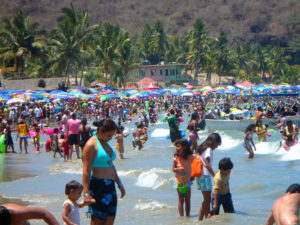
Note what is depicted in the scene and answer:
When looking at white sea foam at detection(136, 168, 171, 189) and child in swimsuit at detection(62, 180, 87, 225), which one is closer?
child in swimsuit at detection(62, 180, 87, 225)

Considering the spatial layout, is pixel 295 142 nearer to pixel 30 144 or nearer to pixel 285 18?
pixel 30 144

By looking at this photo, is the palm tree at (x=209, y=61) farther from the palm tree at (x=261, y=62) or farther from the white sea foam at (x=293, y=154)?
the white sea foam at (x=293, y=154)

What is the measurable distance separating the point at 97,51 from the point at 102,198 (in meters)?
51.9

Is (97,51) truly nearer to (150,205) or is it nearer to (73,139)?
(73,139)

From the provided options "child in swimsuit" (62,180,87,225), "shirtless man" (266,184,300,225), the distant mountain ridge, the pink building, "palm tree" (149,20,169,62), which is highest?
the distant mountain ridge

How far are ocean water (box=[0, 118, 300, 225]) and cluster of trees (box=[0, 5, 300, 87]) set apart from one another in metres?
33.1

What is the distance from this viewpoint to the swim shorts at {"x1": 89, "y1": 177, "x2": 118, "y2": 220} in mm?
4992

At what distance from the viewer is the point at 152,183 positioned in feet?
34.8

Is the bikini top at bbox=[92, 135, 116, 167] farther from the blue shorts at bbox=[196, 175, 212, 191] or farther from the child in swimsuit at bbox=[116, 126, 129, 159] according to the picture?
the child in swimsuit at bbox=[116, 126, 129, 159]

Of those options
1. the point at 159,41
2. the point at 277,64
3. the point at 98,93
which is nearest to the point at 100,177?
the point at 98,93

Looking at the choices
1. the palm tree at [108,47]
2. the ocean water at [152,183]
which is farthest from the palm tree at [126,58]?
the ocean water at [152,183]

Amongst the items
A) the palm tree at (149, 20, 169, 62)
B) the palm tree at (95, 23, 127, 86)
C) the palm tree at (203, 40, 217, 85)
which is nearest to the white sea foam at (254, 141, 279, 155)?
the palm tree at (95, 23, 127, 86)

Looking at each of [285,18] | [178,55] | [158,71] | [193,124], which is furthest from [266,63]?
[193,124]

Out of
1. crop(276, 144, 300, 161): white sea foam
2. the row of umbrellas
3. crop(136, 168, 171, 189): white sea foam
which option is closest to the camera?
crop(136, 168, 171, 189): white sea foam
